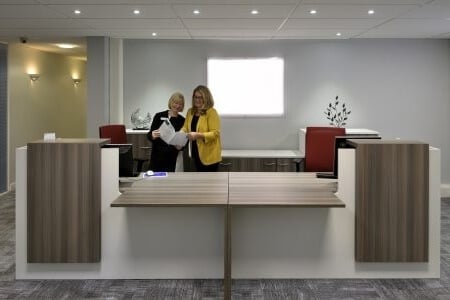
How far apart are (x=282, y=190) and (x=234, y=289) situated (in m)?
0.76

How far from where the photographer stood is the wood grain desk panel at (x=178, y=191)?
3689 millimetres

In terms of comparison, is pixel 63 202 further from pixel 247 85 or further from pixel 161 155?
pixel 247 85

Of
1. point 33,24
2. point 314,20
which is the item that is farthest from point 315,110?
point 33,24

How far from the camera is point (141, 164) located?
6.95 meters

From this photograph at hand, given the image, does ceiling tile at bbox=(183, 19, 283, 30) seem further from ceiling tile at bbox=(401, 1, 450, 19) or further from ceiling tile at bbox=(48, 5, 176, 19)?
ceiling tile at bbox=(401, 1, 450, 19)

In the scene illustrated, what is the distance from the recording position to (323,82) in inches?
317

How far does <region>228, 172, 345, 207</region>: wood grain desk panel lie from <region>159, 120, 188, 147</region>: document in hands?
0.74m

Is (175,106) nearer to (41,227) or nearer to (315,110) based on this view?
(41,227)

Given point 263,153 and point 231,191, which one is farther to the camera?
point 263,153

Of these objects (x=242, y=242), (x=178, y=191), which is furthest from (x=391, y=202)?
(x=178, y=191)

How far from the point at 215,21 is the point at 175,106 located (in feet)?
3.62

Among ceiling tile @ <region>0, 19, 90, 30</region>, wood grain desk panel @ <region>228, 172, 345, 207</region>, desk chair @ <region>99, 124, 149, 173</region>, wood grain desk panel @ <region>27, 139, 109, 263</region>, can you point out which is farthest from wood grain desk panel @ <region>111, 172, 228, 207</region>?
ceiling tile @ <region>0, 19, 90, 30</region>

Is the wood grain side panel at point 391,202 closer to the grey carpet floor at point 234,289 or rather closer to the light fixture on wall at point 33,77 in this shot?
the grey carpet floor at point 234,289

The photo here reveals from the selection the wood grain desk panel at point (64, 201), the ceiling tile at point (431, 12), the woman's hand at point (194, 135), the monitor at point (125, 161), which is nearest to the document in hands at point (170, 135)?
the woman's hand at point (194, 135)
